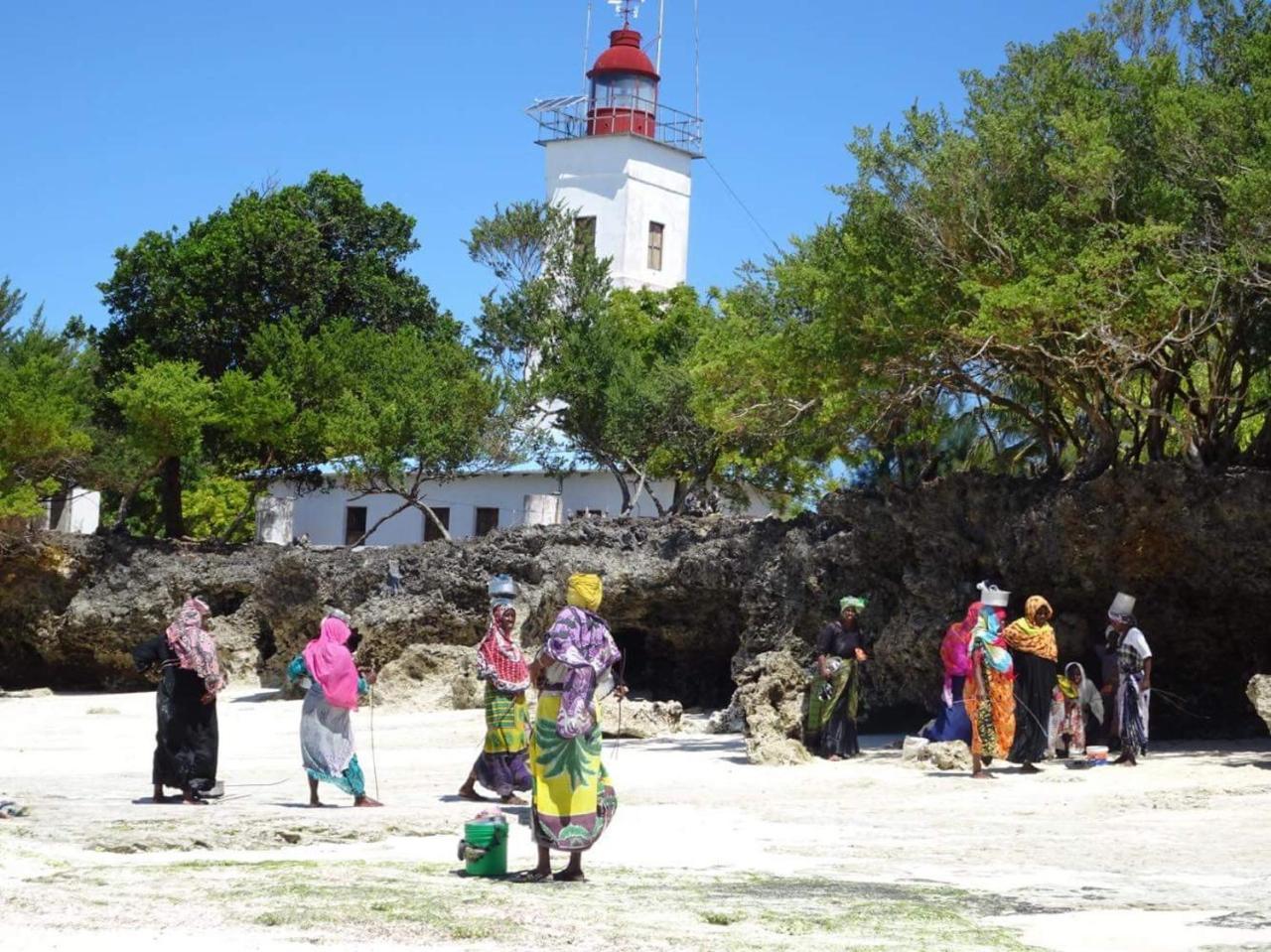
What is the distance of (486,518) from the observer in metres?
46.9

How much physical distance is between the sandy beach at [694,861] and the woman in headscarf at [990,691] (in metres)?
0.34

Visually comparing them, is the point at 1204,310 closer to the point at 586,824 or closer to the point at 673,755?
the point at 673,755

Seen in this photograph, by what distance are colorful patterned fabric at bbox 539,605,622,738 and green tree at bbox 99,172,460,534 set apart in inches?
1242

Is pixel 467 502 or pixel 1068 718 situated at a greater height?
pixel 467 502

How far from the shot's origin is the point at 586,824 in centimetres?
937

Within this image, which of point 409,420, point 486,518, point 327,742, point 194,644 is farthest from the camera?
point 486,518

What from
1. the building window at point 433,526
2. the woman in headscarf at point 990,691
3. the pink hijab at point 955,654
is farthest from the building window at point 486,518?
the woman in headscarf at point 990,691

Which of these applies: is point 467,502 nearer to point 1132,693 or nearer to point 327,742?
point 1132,693

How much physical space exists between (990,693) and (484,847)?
757cm

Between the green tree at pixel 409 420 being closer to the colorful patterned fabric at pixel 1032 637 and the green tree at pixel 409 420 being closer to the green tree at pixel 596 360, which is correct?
the green tree at pixel 596 360

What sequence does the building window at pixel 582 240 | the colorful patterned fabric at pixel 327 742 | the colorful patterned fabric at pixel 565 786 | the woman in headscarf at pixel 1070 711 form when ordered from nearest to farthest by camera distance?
1. the colorful patterned fabric at pixel 565 786
2. the colorful patterned fabric at pixel 327 742
3. the woman in headscarf at pixel 1070 711
4. the building window at pixel 582 240

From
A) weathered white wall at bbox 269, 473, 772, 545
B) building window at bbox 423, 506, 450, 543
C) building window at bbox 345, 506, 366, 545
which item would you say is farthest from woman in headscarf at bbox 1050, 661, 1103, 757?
building window at bbox 345, 506, 366, 545

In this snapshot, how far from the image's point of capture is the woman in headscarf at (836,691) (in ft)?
56.5

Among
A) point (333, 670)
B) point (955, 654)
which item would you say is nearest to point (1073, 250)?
point (955, 654)
